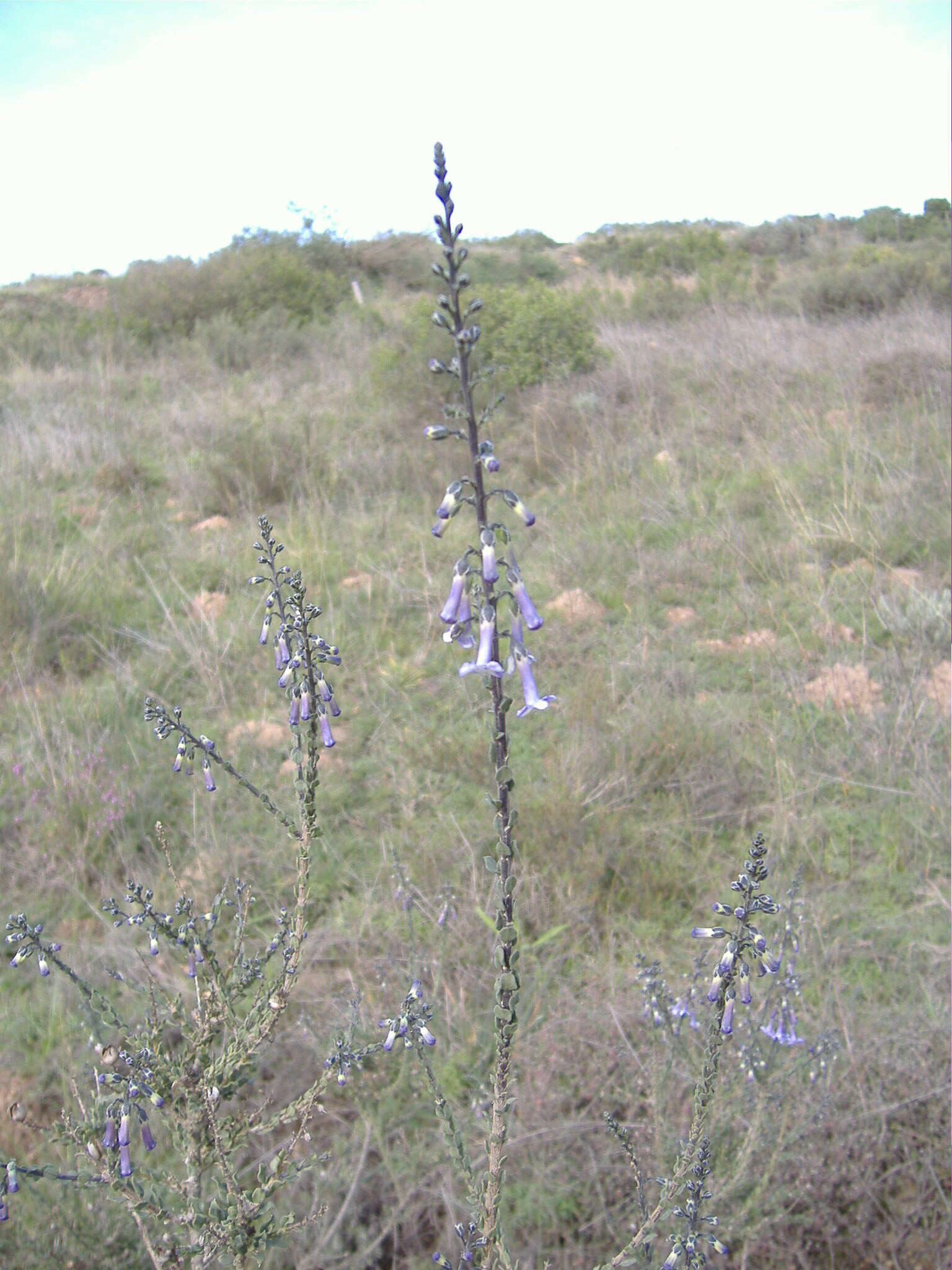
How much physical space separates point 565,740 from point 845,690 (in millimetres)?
1248

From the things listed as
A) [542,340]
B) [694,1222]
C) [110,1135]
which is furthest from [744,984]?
[542,340]

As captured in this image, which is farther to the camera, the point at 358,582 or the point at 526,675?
the point at 358,582

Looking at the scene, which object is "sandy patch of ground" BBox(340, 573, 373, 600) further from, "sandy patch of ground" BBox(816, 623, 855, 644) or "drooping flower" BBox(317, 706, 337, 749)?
"drooping flower" BBox(317, 706, 337, 749)

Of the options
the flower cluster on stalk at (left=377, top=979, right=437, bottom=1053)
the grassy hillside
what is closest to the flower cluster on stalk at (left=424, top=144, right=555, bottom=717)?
the flower cluster on stalk at (left=377, top=979, right=437, bottom=1053)

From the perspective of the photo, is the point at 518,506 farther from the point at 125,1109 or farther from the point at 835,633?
the point at 835,633

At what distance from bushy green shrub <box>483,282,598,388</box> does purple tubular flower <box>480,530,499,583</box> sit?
7546 mm

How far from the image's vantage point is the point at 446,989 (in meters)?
2.39

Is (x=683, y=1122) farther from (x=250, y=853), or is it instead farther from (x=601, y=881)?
(x=250, y=853)

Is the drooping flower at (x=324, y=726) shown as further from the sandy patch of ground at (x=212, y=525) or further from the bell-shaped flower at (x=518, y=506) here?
the sandy patch of ground at (x=212, y=525)

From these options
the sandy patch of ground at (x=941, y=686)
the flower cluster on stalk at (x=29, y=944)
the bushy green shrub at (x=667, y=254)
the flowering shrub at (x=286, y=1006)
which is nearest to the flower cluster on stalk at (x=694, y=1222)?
the flowering shrub at (x=286, y=1006)

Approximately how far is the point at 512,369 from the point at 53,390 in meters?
5.26

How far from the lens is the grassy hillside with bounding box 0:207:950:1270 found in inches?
77.5

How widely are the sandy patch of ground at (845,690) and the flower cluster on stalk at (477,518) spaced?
2.97 m

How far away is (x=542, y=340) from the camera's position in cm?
835
